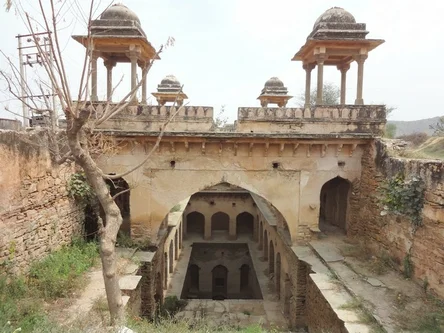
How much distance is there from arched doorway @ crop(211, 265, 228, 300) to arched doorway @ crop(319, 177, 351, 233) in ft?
25.0

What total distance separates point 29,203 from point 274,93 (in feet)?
59.7

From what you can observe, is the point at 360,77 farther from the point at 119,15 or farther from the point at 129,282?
the point at 129,282

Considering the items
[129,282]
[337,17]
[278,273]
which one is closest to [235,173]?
[129,282]

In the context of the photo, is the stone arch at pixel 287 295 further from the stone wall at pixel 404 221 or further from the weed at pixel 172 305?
the weed at pixel 172 305

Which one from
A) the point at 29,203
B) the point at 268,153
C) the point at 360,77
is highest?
the point at 360,77

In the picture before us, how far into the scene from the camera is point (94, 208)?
9.68 m

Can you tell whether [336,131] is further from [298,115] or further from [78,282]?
[78,282]

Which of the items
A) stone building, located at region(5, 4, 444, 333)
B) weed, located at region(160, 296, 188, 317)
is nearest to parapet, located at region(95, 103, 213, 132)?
stone building, located at region(5, 4, 444, 333)

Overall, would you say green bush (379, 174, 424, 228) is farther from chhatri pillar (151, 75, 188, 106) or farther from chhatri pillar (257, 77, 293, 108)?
chhatri pillar (151, 75, 188, 106)

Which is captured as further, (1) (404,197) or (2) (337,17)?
(2) (337,17)

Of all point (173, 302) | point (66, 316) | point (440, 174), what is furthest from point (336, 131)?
point (66, 316)

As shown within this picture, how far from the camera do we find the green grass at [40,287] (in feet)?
16.4

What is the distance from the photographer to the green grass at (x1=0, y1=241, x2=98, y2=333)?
4984mm

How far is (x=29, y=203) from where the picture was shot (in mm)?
6969
